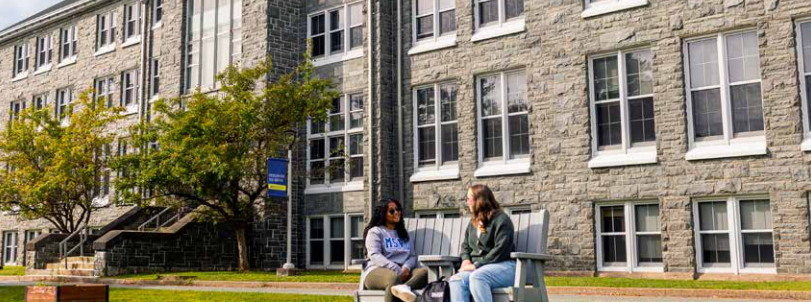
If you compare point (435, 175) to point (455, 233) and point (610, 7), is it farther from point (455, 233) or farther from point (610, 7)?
point (455, 233)

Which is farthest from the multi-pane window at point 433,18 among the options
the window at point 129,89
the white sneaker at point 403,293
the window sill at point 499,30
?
the white sneaker at point 403,293

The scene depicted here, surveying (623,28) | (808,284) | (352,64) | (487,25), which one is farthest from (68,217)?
(808,284)

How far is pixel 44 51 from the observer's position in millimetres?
37156

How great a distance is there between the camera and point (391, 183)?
917 inches

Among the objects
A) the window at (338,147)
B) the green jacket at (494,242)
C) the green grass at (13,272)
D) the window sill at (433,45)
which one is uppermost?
the window sill at (433,45)

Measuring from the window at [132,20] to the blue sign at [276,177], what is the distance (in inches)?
521

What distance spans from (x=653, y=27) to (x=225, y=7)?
45.7 feet

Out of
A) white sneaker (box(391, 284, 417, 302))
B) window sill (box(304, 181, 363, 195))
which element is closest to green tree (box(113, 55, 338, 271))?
window sill (box(304, 181, 363, 195))

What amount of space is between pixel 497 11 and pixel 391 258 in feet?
45.3

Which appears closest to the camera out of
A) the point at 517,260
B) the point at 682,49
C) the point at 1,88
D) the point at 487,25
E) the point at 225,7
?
the point at 517,260

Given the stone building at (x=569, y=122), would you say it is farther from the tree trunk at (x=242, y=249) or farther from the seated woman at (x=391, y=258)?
the seated woman at (x=391, y=258)

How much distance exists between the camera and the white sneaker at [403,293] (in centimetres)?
812

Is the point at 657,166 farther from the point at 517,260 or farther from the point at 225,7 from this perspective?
the point at 225,7

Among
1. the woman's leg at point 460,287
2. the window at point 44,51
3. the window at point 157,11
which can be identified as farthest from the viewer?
the window at point 44,51
